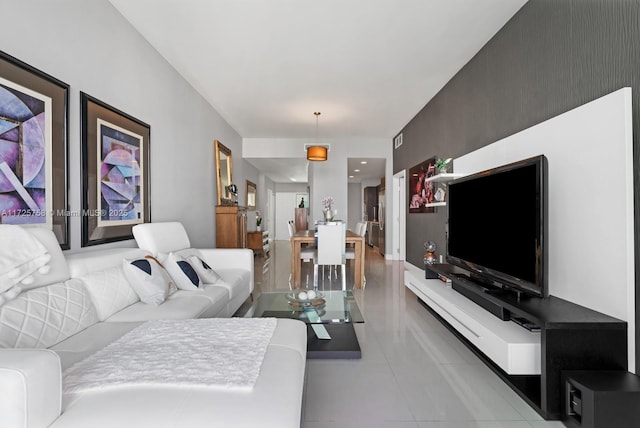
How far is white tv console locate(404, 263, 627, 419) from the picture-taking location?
1.65 m

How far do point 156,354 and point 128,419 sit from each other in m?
0.41

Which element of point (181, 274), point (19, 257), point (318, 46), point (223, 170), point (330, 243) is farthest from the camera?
point (223, 170)

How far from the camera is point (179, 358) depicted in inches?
52.8

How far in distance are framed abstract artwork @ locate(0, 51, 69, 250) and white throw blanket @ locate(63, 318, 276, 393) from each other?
1028 mm

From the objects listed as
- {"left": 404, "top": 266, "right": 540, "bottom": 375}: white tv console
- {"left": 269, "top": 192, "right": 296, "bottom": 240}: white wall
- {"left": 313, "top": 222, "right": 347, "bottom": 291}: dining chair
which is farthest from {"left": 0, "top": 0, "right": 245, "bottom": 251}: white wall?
{"left": 269, "top": 192, "right": 296, "bottom": 240}: white wall

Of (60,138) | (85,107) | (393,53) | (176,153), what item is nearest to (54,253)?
(60,138)

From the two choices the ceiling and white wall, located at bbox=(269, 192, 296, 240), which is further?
white wall, located at bbox=(269, 192, 296, 240)

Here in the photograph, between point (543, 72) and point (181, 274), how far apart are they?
3072mm

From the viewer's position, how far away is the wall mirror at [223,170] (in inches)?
218

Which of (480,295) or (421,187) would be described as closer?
(480,295)

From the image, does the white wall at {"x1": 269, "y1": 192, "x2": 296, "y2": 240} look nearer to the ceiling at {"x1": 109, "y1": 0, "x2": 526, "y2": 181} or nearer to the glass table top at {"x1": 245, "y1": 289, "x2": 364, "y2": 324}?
the ceiling at {"x1": 109, "y1": 0, "x2": 526, "y2": 181}

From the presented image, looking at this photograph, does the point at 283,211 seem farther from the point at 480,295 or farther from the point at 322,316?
the point at 480,295

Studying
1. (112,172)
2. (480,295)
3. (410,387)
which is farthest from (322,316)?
(112,172)

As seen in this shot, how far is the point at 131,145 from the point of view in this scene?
10.1ft
